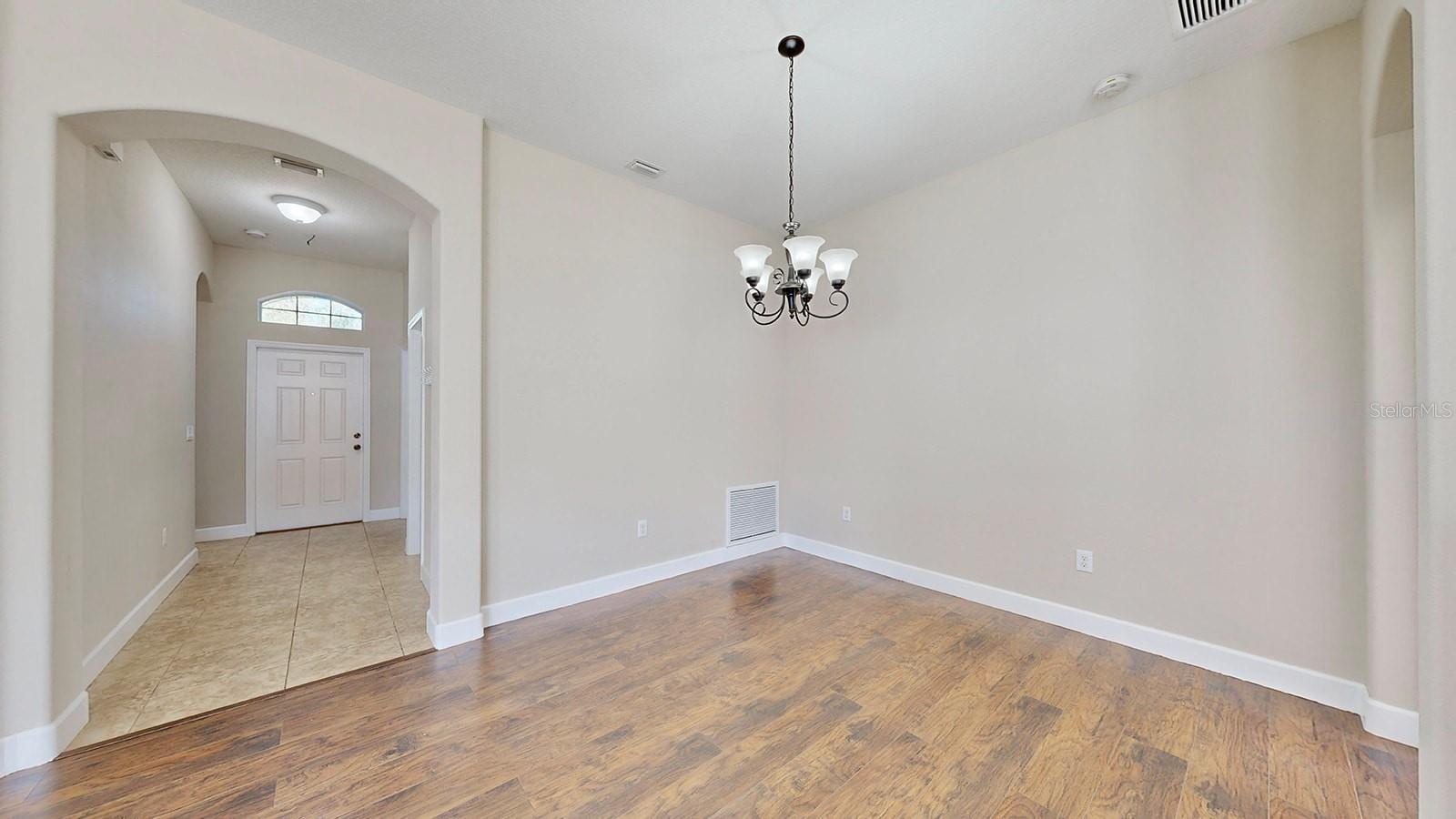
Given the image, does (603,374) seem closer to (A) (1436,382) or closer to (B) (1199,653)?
(A) (1436,382)

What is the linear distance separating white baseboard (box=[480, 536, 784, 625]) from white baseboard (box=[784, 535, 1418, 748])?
1.40 metres

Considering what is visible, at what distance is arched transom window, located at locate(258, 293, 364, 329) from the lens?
5.49m

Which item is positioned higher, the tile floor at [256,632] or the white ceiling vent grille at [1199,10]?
the white ceiling vent grille at [1199,10]

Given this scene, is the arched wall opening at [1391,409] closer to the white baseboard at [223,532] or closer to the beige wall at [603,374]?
the beige wall at [603,374]

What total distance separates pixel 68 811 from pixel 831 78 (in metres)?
4.10

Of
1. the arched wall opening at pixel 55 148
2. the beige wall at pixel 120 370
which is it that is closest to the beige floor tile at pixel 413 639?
the arched wall opening at pixel 55 148

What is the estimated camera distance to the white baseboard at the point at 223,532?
502 cm

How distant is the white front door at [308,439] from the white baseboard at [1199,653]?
20.2 feet

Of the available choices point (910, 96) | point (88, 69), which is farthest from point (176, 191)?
point (910, 96)

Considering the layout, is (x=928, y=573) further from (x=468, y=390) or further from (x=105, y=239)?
(x=105, y=239)

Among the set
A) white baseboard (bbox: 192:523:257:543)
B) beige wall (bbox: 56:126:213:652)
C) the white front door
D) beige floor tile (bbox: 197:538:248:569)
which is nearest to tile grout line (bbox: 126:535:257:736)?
beige wall (bbox: 56:126:213:652)

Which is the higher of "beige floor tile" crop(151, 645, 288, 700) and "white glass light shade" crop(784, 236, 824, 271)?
"white glass light shade" crop(784, 236, 824, 271)

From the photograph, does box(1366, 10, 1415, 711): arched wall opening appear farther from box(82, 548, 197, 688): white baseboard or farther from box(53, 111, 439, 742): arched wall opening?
box(82, 548, 197, 688): white baseboard

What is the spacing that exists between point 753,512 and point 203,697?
11.5 ft
